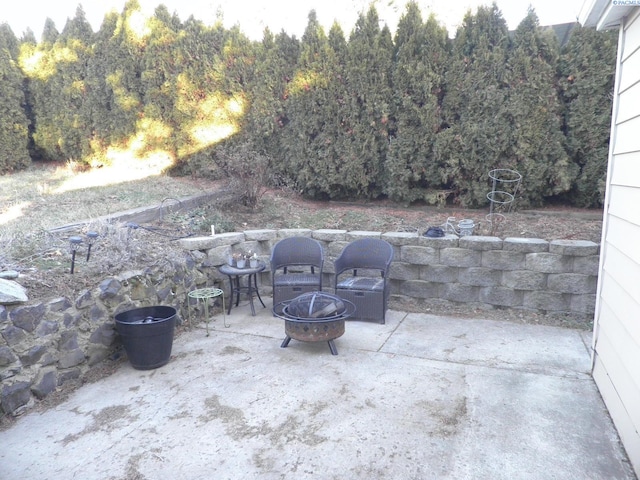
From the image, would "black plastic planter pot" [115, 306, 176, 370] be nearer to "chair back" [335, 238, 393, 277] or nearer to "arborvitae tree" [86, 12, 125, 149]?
"chair back" [335, 238, 393, 277]

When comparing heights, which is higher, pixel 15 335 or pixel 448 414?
pixel 15 335

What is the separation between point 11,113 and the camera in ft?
24.8

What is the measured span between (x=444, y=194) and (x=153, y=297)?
11.3 ft

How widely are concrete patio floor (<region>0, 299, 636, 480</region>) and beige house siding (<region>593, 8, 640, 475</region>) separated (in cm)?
17

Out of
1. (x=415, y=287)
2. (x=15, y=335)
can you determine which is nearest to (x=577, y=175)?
(x=415, y=287)

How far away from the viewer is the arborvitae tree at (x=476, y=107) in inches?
184

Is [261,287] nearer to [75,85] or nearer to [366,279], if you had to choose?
[366,279]

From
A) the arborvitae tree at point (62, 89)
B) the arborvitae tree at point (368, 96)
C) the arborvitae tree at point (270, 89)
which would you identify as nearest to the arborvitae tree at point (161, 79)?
the arborvitae tree at point (270, 89)

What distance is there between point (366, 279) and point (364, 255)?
24cm

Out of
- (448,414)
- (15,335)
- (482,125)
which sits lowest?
(448,414)

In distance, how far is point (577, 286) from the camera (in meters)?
3.86

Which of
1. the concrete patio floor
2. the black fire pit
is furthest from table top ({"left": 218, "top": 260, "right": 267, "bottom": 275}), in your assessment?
Result: the black fire pit

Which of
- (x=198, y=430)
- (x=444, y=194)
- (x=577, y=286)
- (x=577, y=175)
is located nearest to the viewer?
(x=198, y=430)

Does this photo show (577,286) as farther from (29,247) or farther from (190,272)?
(29,247)
